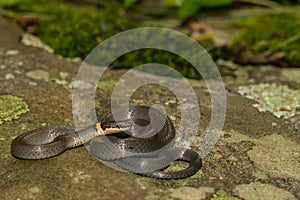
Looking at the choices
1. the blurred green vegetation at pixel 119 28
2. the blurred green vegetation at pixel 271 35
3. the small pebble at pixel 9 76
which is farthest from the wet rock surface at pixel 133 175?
the blurred green vegetation at pixel 271 35

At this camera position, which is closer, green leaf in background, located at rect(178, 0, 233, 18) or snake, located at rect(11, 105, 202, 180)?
snake, located at rect(11, 105, 202, 180)

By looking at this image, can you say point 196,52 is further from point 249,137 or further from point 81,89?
point 249,137

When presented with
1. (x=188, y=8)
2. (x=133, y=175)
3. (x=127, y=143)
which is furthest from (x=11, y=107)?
(x=188, y=8)

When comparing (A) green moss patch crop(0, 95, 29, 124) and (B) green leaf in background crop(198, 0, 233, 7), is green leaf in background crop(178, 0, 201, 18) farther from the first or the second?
(A) green moss patch crop(0, 95, 29, 124)

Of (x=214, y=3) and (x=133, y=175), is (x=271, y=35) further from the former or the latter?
(x=133, y=175)

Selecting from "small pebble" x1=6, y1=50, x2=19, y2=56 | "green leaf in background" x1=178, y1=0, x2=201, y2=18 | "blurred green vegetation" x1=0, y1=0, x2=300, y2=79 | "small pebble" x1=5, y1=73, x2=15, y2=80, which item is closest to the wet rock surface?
"small pebble" x1=5, y1=73, x2=15, y2=80
